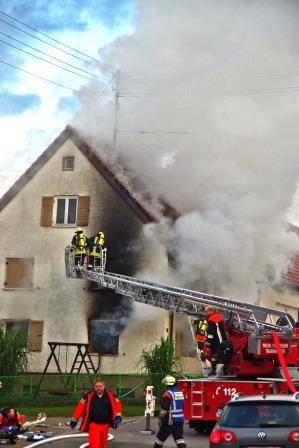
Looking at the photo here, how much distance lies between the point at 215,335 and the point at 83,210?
12685 mm

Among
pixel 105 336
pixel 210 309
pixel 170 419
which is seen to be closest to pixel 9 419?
pixel 170 419

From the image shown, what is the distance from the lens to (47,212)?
30.4 meters

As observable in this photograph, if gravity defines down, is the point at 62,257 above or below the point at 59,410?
above

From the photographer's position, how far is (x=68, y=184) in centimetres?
3044

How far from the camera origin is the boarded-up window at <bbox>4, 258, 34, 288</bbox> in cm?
3011

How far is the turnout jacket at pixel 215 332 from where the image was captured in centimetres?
1802

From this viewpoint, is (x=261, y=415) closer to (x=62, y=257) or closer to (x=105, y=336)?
(x=105, y=336)

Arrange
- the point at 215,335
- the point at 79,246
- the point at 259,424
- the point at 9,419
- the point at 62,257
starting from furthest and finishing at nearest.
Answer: the point at 62,257 → the point at 79,246 → the point at 215,335 → the point at 9,419 → the point at 259,424

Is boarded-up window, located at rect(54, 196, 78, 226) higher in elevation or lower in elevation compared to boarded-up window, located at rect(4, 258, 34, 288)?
higher

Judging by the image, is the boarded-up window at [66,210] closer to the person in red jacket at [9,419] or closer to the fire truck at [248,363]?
the fire truck at [248,363]

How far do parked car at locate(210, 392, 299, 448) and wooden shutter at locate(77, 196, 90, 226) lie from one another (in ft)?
61.9

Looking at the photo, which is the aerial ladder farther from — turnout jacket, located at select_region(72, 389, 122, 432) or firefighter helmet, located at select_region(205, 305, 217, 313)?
turnout jacket, located at select_region(72, 389, 122, 432)

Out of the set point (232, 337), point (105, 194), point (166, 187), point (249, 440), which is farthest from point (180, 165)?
point (249, 440)

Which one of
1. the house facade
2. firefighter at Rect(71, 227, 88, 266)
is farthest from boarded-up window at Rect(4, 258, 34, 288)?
firefighter at Rect(71, 227, 88, 266)
